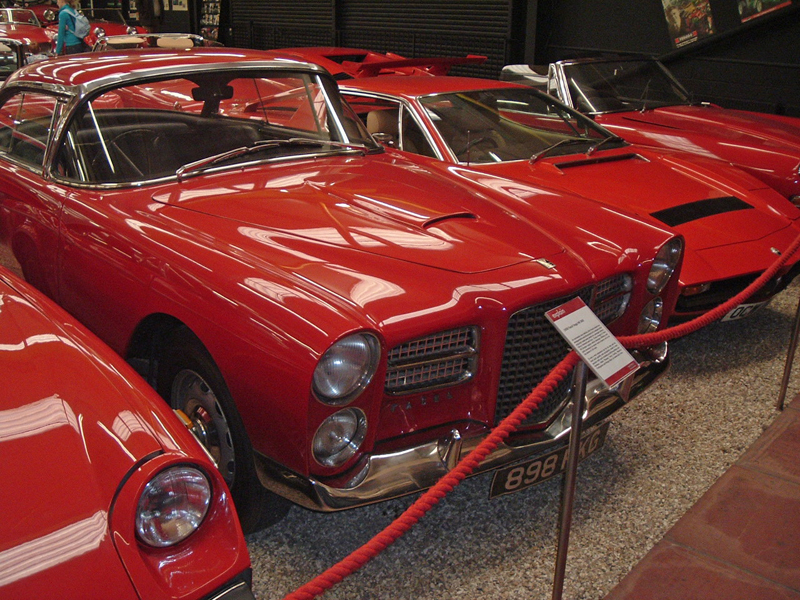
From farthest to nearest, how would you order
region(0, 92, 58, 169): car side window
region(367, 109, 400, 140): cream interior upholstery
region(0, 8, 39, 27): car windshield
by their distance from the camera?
region(0, 8, 39, 27): car windshield → region(367, 109, 400, 140): cream interior upholstery → region(0, 92, 58, 169): car side window

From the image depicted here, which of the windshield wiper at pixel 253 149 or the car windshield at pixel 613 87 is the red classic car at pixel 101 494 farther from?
the car windshield at pixel 613 87

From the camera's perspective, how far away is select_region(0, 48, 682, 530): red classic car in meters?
2.12

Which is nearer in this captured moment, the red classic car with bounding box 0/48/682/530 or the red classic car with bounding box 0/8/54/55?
the red classic car with bounding box 0/48/682/530

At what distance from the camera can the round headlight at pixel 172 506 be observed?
1.52 metres

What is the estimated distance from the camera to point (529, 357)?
8.14 ft

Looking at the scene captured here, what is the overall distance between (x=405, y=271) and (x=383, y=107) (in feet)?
8.75

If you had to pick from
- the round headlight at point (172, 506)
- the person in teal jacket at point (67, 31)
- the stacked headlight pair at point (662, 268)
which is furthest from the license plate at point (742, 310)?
the person in teal jacket at point (67, 31)

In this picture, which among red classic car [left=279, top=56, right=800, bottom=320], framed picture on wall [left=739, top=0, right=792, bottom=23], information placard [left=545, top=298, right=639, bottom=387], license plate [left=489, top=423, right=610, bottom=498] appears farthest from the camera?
framed picture on wall [left=739, top=0, right=792, bottom=23]

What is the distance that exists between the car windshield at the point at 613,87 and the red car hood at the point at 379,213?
3.26 meters

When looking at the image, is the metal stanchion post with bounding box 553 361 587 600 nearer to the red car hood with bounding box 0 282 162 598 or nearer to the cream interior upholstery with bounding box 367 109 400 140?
the red car hood with bounding box 0 282 162 598

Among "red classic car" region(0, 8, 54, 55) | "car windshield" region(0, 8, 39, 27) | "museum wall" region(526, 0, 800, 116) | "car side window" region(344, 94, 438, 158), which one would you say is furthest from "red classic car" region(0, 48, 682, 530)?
"car windshield" region(0, 8, 39, 27)

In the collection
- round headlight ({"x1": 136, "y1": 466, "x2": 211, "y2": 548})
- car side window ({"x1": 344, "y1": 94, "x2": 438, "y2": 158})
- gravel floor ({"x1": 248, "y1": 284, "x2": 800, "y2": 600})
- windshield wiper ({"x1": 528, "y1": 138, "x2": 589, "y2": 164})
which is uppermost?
car side window ({"x1": 344, "y1": 94, "x2": 438, "y2": 158})

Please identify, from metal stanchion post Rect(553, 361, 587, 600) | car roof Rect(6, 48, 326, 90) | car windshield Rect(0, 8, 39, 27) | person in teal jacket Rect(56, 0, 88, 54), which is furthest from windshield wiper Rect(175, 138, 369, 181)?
car windshield Rect(0, 8, 39, 27)

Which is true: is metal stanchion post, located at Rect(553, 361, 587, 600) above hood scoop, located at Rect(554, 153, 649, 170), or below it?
below
